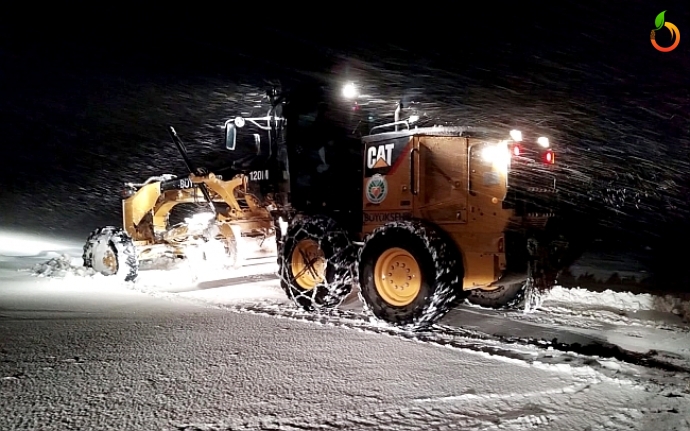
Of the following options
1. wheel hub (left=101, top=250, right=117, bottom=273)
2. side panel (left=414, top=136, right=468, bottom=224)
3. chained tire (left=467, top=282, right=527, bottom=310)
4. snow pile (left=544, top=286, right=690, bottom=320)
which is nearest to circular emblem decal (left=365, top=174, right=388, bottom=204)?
side panel (left=414, top=136, right=468, bottom=224)

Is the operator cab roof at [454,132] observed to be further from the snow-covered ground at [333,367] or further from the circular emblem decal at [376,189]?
the snow-covered ground at [333,367]

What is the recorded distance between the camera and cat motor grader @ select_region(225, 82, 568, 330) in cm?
677

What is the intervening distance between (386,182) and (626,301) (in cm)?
401

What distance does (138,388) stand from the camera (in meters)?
4.56

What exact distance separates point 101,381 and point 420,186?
4293 millimetres

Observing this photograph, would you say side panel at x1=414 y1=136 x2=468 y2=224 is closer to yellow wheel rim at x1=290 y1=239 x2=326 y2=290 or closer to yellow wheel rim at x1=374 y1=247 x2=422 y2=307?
yellow wheel rim at x1=374 y1=247 x2=422 y2=307

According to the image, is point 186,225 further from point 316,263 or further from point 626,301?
point 626,301

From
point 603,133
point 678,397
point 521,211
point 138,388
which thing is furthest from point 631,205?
point 138,388

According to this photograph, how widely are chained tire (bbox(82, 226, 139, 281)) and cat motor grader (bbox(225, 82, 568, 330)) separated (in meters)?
4.19

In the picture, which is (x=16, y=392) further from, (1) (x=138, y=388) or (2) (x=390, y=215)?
(2) (x=390, y=215)

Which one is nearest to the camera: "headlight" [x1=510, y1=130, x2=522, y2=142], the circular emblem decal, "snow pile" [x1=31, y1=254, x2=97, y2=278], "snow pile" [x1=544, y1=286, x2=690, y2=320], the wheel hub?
"headlight" [x1=510, y1=130, x2=522, y2=142]

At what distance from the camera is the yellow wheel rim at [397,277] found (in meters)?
7.08

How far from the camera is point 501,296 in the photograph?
8.34 meters

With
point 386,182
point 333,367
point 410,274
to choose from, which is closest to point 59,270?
point 386,182
